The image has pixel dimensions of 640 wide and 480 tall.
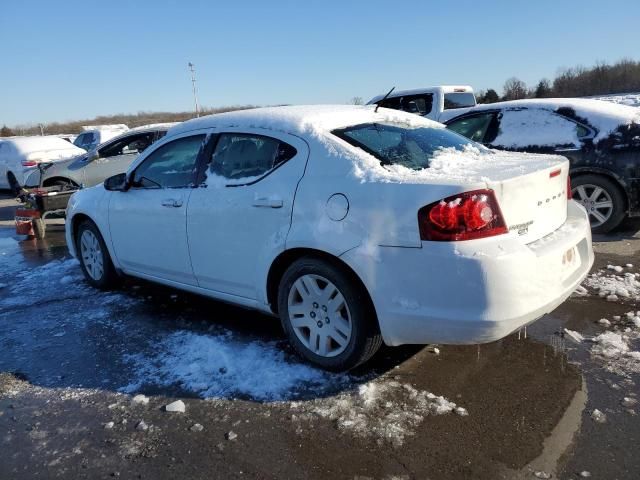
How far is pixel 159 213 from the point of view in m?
4.34

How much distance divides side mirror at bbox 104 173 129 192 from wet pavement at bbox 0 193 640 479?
1.24 metres

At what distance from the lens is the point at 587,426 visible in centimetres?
273

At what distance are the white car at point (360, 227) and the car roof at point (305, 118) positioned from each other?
0.05 ft

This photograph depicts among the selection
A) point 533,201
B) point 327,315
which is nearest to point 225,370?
point 327,315

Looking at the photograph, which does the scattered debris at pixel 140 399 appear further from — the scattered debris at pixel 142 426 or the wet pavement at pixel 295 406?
the scattered debris at pixel 142 426

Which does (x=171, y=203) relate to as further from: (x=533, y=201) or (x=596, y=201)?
(x=596, y=201)

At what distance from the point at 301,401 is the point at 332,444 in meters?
0.46

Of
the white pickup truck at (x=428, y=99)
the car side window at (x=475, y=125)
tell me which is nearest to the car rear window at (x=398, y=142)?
the car side window at (x=475, y=125)

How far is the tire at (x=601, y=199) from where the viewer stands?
20.3 feet

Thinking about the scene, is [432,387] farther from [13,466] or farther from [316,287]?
[13,466]

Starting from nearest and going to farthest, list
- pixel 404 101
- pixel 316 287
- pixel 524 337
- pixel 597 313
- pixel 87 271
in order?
pixel 316 287 → pixel 524 337 → pixel 597 313 → pixel 87 271 → pixel 404 101

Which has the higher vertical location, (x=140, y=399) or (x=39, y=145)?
(x=39, y=145)

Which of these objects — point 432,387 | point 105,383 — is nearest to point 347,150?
point 432,387

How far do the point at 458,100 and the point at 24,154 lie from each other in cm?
1115
